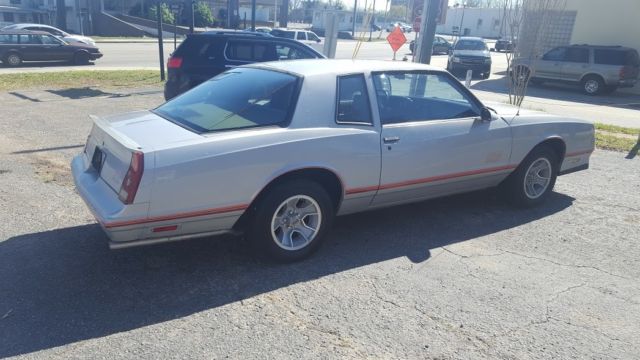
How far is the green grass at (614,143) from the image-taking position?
949 centimetres

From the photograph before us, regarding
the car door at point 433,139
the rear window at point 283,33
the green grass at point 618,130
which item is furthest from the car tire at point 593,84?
the car door at point 433,139

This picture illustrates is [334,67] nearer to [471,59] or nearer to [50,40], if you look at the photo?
[50,40]

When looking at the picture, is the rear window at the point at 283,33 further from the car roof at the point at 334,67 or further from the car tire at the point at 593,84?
the car roof at the point at 334,67

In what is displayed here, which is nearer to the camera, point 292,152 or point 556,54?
point 292,152

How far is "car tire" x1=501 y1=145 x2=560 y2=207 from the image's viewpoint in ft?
18.1

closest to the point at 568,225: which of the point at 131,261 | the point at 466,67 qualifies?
the point at 131,261

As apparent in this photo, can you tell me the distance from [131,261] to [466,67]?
22951 mm

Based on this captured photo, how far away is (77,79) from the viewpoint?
1529cm

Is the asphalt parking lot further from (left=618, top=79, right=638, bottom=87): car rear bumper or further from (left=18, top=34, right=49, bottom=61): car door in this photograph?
(left=618, top=79, right=638, bottom=87): car rear bumper

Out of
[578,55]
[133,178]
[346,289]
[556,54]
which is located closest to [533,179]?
[346,289]

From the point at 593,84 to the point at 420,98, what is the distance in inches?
742

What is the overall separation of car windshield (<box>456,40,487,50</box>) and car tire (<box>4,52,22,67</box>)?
19.1 m

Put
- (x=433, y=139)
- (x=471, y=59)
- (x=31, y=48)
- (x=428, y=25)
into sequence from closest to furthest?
1. (x=433, y=139)
2. (x=428, y=25)
3. (x=31, y=48)
4. (x=471, y=59)

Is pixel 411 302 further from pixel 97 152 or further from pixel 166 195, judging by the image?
pixel 97 152
